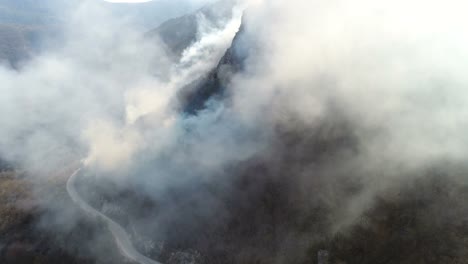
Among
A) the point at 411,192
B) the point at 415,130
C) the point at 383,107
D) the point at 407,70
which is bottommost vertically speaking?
the point at 411,192

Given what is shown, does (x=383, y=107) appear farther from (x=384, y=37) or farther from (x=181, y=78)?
(x=181, y=78)

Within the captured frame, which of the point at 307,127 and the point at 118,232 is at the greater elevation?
the point at 307,127

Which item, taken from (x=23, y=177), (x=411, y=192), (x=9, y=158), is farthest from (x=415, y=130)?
(x=9, y=158)

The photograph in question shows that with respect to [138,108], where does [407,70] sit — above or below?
below

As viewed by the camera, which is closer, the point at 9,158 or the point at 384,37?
the point at 384,37

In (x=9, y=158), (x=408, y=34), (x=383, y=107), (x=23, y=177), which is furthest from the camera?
(x=9, y=158)

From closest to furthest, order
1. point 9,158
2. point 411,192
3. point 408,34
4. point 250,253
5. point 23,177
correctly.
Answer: point 411,192 < point 250,253 < point 408,34 < point 23,177 < point 9,158

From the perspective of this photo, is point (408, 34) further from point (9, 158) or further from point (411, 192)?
point (9, 158)
